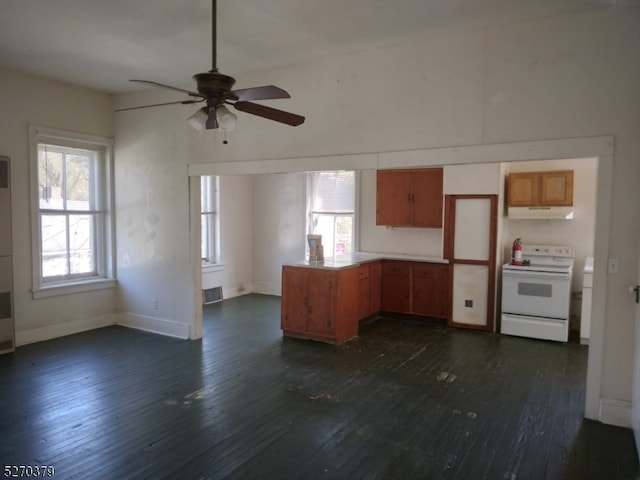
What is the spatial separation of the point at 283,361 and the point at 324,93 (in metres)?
2.68

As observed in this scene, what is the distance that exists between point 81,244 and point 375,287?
3948mm

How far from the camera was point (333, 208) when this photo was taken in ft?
25.1

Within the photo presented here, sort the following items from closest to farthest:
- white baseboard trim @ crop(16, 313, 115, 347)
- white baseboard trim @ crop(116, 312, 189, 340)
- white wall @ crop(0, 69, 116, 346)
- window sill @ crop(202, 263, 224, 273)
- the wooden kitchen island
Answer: white wall @ crop(0, 69, 116, 346) < white baseboard trim @ crop(16, 313, 115, 347) < the wooden kitchen island < white baseboard trim @ crop(116, 312, 189, 340) < window sill @ crop(202, 263, 224, 273)

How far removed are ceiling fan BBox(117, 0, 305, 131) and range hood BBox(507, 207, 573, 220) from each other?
3.83 metres

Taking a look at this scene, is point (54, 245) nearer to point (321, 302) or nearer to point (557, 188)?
point (321, 302)

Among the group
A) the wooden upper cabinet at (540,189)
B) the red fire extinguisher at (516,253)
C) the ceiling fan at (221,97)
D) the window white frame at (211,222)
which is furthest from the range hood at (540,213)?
the window white frame at (211,222)

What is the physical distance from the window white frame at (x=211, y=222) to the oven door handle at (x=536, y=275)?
4.62 meters

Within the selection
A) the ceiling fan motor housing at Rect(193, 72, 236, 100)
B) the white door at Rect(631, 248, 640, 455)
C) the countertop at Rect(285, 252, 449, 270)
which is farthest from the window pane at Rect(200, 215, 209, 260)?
the white door at Rect(631, 248, 640, 455)

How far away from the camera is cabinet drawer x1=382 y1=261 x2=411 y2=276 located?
21.1ft

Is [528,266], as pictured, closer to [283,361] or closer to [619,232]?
[619,232]

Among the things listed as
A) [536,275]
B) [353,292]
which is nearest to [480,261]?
[536,275]

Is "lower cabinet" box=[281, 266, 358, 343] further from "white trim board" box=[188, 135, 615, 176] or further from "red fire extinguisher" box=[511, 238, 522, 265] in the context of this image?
"red fire extinguisher" box=[511, 238, 522, 265]

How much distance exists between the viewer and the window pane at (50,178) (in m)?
5.27

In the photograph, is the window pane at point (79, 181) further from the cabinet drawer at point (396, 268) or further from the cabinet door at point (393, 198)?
the cabinet drawer at point (396, 268)
